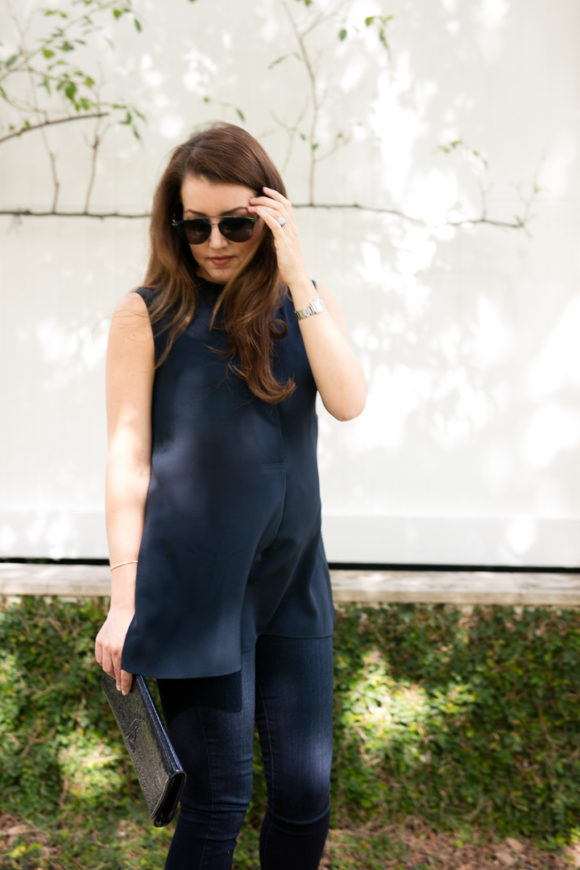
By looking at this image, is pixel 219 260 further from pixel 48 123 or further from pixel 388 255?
pixel 48 123

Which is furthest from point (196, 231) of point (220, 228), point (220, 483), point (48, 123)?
point (48, 123)

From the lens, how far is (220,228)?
5.48ft

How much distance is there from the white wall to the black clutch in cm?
199

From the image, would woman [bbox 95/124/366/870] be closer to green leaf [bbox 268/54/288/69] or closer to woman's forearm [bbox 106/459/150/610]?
woman's forearm [bbox 106/459/150/610]

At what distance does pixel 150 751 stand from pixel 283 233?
1055 millimetres

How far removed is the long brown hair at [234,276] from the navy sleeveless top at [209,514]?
0.10 ft

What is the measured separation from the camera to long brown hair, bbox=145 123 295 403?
5.40 feet

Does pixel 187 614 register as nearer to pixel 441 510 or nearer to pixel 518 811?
pixel 518 811

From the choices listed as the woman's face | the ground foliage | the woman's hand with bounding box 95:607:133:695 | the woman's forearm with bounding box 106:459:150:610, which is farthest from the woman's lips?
the ground foliage

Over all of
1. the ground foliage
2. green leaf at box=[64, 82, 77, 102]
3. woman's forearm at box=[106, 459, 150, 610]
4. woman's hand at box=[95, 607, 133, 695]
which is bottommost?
the ground foliage

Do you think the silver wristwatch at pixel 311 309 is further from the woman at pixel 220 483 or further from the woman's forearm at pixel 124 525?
the woman's forearm at pixel 124 525

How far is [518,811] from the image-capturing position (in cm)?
276

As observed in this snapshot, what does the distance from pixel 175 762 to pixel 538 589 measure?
71.9 inches

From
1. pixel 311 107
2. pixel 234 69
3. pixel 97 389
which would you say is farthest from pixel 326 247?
pixel 97 389
